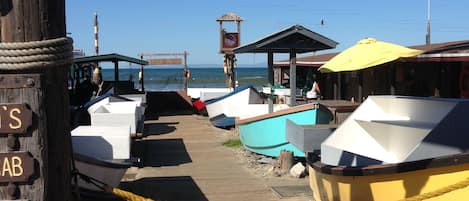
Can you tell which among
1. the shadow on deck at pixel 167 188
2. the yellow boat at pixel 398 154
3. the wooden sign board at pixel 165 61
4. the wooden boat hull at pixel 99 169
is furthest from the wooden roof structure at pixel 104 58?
the yellow boat at pixel 398 154

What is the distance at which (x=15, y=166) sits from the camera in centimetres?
260

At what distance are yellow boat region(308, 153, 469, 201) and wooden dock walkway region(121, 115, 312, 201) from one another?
2.16 metres

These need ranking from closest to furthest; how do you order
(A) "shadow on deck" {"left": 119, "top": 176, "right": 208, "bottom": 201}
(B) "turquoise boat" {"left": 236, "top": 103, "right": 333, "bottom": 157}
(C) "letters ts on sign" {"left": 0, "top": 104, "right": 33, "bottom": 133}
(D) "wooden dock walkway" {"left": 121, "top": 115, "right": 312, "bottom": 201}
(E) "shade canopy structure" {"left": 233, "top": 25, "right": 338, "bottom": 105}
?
(C) "letters ts on sign" {"left": 0, "top": 104, "right": 33, "bottom": 133}
(A) "shadow on deck" {"left": 119, "top": 176, "right": 208, "bottom": 201}
(D) "wooden dock walkway" {"left": 121, "top": 115, "right": 312, "bottom": 201}
(B) "turquoise boat" {"left": 236, "top": 103, "right": 333, "bottom": 157}
(E) "shade canopy structure" {"left": 233, "top": 25, "right": 338, "bottom": 105}

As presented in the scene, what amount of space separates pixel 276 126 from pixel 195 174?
7.02ft

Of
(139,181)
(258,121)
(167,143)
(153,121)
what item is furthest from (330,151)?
(153,121)

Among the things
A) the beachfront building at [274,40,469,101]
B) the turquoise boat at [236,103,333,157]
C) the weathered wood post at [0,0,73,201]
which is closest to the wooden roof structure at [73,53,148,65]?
the beachfront building at [274,40,469,101]

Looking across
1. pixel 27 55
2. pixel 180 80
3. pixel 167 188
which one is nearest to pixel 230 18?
pixel 167 188

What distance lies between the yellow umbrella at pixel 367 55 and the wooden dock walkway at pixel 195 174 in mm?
3142

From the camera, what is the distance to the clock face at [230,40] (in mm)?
24391

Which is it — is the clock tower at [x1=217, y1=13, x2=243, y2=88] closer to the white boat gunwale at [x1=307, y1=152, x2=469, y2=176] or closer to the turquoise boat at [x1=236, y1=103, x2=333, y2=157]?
the turquoise boat at [x1=236, y1=103, x2=333, y2=157]

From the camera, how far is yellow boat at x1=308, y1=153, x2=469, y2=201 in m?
4.59

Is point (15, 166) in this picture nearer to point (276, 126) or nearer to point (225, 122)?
point (276, 126)

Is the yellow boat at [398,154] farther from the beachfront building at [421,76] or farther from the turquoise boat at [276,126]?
the beachfront building at [421,76]

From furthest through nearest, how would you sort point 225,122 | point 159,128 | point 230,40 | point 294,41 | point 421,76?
1. point 230,40
2. point 159,128
3. point 225,122
4. point 421,76
5. point 294,41
